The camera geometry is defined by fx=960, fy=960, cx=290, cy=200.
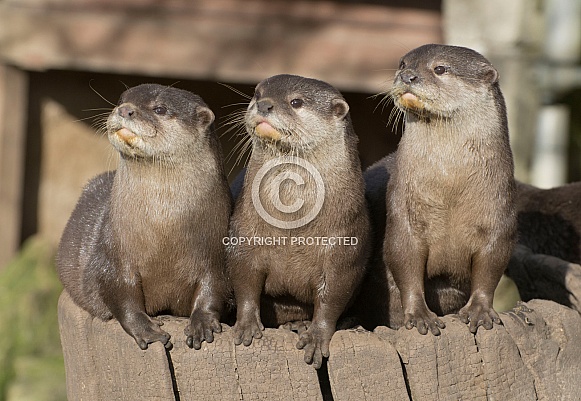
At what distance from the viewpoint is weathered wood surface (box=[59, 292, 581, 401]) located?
2695 millimetres

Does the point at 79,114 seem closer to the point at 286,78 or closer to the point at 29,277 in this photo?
the point at 29,277

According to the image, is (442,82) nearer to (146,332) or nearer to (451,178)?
(451,178)

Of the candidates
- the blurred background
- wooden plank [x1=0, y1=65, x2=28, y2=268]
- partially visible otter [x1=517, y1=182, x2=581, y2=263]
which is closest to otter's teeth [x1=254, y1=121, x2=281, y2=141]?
partially visible otter [x1=517, y1=182, x2=581, y2=263]

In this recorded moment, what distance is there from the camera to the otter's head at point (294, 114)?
3080 millimetres

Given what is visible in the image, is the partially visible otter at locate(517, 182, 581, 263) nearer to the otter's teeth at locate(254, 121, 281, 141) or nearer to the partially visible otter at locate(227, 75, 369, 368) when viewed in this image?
the partially visible otter at locate(227, 75, 369, 368)

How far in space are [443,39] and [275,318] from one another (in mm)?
2940

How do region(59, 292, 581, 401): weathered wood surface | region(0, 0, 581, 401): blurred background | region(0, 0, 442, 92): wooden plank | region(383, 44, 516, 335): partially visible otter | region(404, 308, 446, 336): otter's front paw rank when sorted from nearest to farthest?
region(59, 292, 581, 401): weathered wood surface, region(404, 308, 446, 336): otter's front paw, region(383, 44, 516, 335): partially visible otter, region(0, 0, 581, 401): blurred background, region(0, 0, 442, 92): wooden plank

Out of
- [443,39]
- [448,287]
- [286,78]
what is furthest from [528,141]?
[286,78]

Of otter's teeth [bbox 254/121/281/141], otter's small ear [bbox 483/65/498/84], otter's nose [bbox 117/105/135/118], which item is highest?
otter's small ear [bbox 483/65/498/84]

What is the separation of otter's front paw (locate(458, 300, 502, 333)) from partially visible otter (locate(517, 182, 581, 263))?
1.60 metres

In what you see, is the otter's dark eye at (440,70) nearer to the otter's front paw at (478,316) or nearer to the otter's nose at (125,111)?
the otter's front paw at (478,316)

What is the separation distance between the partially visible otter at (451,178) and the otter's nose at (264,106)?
0.42 meters

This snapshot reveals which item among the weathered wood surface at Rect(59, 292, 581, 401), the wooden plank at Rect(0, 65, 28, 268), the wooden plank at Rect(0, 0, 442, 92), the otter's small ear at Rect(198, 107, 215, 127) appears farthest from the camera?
the wooden plank at Rect(0, 65, 28, 268)

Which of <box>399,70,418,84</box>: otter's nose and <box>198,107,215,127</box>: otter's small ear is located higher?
<box>399,70,418,84</box>: otter's nose
